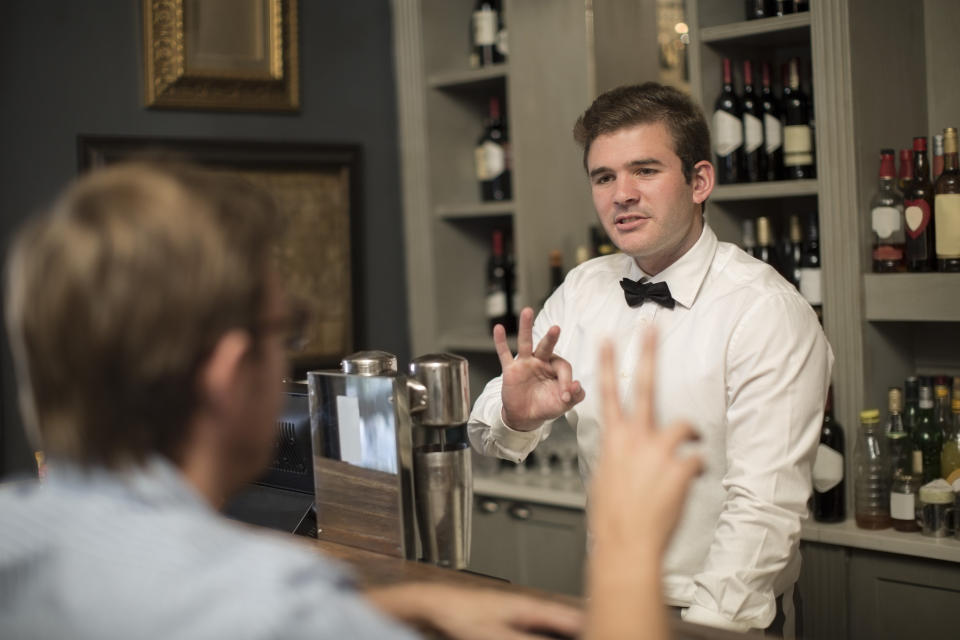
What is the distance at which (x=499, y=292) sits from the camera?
3.35 meters

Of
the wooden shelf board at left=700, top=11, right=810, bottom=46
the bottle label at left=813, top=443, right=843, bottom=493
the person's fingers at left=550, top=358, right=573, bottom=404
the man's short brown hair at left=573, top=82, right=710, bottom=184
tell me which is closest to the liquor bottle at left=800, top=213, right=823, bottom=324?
the bottle label at left=813, top=443, right=843, bottom=493

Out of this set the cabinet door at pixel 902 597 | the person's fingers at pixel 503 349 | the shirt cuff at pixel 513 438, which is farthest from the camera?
the cabinet door at pixel 902 597

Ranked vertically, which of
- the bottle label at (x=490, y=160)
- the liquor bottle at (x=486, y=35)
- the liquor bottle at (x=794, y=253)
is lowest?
the liquor bottle at (x=794, y=253)

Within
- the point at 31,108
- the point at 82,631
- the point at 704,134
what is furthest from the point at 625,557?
the point at 31,108

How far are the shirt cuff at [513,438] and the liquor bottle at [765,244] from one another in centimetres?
102

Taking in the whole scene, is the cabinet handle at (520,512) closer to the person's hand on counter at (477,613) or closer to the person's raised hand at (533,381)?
the person's raised hand at (533,381)

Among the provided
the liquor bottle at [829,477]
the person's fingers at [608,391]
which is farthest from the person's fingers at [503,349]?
the liquor bottle at [829,477]

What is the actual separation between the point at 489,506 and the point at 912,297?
4.59 feet

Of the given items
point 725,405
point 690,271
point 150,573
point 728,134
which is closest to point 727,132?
point 728,134

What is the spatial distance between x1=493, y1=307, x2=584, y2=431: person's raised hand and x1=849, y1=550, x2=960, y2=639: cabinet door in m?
1.12

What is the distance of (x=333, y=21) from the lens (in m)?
3.40

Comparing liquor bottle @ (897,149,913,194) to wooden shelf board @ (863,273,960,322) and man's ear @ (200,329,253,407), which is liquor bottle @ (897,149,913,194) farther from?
man's ear @ (200,329,253,407)

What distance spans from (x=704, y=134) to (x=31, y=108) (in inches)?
77.6

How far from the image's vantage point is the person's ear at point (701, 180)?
1.99 metres
